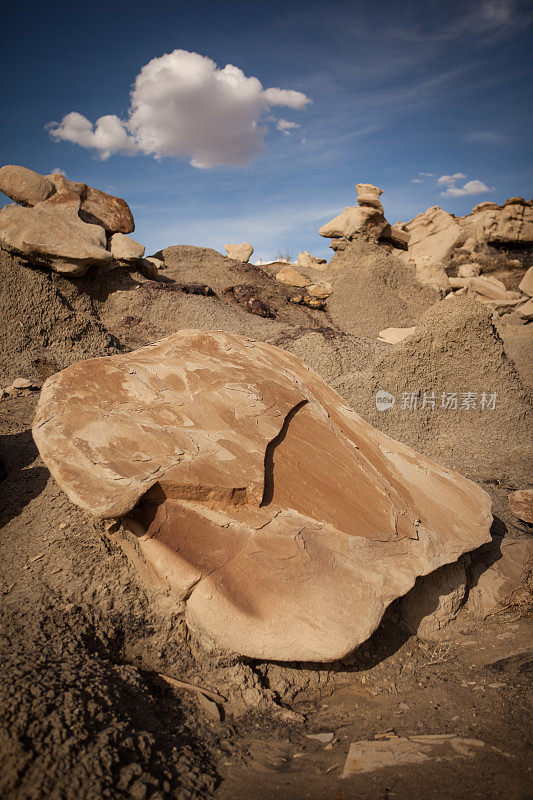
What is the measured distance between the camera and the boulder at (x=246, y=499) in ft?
4.37

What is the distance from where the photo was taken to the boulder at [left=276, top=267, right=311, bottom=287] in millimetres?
11125

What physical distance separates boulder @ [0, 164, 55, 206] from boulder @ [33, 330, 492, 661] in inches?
206

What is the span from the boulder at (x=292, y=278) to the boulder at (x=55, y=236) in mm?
5765

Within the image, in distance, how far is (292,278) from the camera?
1117 centimetres

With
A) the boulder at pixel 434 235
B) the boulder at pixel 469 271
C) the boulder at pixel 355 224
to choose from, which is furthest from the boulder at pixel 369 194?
the boulder at pixel 469 271

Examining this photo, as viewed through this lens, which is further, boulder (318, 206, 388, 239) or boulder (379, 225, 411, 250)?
boulder (379, 225, 411, 250)

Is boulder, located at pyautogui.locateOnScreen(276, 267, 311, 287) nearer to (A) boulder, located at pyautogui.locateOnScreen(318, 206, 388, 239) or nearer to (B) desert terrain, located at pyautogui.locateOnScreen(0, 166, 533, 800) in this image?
(A) boulder, located at pyautogui.locateOnScreen(318, 206, 388, 239)

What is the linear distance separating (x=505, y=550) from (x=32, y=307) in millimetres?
4863

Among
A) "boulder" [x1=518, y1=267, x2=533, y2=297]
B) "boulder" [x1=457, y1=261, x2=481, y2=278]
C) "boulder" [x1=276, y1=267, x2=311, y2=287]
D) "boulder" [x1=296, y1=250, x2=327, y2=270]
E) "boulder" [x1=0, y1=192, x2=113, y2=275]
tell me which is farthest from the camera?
"boulder" [x1=296, y1=250, x2=327, y2=270]

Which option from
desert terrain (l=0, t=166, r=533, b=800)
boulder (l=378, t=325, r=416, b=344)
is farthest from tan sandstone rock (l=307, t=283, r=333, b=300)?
desert terrain (l=0, t=166, r=533, b=800)

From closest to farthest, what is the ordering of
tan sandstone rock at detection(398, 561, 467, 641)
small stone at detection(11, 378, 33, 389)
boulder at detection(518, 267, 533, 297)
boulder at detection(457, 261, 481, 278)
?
tan sandstone rock at detection(398, 561, 467, 641), small stone at detection(11, 378, 33, 389), boulder at detection(518, 267, 533, 297), boulder at detection(457, 261, 481, 278)

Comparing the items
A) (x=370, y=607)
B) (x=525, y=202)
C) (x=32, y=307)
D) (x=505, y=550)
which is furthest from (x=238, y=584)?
(x=525, y=202)

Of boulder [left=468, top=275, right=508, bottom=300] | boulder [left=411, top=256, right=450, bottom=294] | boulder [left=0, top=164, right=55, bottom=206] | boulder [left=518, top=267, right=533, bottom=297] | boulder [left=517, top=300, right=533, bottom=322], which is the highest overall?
boulder [left=0, top=164, right=55, bottom=206]

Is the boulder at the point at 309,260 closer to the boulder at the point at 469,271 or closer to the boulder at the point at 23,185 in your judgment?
the boulder at the point at 469,271
